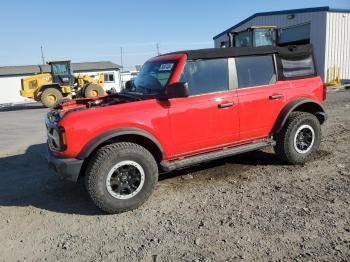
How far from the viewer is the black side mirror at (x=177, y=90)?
4.45 m

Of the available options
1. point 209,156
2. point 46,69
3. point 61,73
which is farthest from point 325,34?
point 46,69

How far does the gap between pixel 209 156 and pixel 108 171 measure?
59.1 inches

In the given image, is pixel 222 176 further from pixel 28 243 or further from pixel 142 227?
pixel 28 243

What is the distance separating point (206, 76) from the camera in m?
4.96

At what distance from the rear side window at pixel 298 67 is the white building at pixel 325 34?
16543 mm

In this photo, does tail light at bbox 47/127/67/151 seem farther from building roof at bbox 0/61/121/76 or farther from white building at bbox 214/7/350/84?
building roof at bbox 0/61/121/76

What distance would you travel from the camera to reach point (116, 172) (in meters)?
4.38

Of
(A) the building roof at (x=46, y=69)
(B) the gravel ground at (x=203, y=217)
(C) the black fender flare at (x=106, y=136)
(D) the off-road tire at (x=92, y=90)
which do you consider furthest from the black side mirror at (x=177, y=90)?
(A) the building roof at (x=46, y=69)

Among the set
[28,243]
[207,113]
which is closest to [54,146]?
[28,243]

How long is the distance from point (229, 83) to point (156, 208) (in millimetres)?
2097

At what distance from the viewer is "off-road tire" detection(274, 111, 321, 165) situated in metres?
5.52

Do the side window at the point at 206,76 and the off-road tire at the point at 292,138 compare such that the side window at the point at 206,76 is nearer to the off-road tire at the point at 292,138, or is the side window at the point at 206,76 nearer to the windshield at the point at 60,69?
the off-road tire at the point at 292,138

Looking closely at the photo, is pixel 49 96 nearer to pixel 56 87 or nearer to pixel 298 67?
pixel 56 87

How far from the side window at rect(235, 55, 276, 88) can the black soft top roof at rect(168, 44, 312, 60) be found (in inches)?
3.4
